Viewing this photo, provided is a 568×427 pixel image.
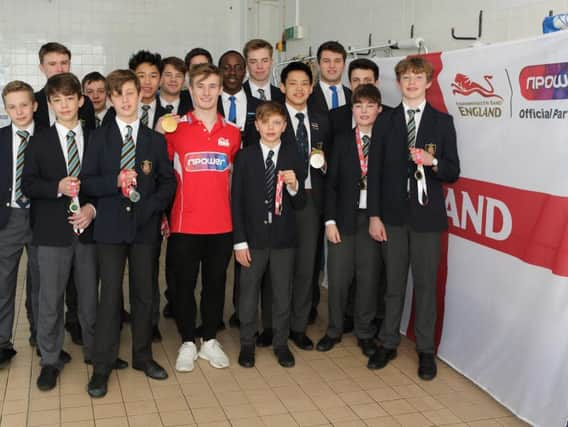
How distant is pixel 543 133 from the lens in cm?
297

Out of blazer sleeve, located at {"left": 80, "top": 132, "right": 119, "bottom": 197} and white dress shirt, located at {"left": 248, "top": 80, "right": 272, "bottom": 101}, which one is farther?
white dress shirt, located at {"left": 248, "top": 80, "right": 272, "bottom": 101}

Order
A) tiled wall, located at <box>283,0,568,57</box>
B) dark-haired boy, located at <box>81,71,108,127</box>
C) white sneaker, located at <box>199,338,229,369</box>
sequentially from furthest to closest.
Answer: dark-haired boy, located at <box>81,71,108,127</box>, tiled wall, located at <box>283,0,568,57</box>, white sneaker, located at <box>199,338,229,369</box>

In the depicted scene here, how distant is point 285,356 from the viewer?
377 centimetres

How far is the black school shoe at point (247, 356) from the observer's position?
12.2ft

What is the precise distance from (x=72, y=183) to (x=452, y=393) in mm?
2275

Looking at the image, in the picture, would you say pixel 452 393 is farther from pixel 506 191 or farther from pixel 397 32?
pixel 397 32

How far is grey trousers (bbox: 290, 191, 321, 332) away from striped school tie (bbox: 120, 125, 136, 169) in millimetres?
1051

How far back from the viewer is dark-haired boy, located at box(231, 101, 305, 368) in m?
3.59

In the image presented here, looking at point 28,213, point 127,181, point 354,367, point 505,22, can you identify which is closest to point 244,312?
point 354,367

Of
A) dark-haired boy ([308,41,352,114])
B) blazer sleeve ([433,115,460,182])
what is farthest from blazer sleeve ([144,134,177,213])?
blazer sleeve ([433,115,460,182])

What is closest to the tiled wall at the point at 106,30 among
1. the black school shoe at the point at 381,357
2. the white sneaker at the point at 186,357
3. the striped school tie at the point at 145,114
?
the striped school tie at the point at 145,114

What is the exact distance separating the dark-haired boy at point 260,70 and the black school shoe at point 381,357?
67.7 inches

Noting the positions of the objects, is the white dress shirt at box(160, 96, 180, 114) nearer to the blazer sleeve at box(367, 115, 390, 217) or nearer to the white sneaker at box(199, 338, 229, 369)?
the blazer sleeve at box(367, 115, 390, 217)

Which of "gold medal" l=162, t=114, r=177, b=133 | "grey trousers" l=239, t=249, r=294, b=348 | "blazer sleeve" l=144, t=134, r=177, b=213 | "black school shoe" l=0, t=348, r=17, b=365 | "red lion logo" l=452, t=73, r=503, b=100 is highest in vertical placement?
"red lion logo" l=452, t=73, r=503, b=100
